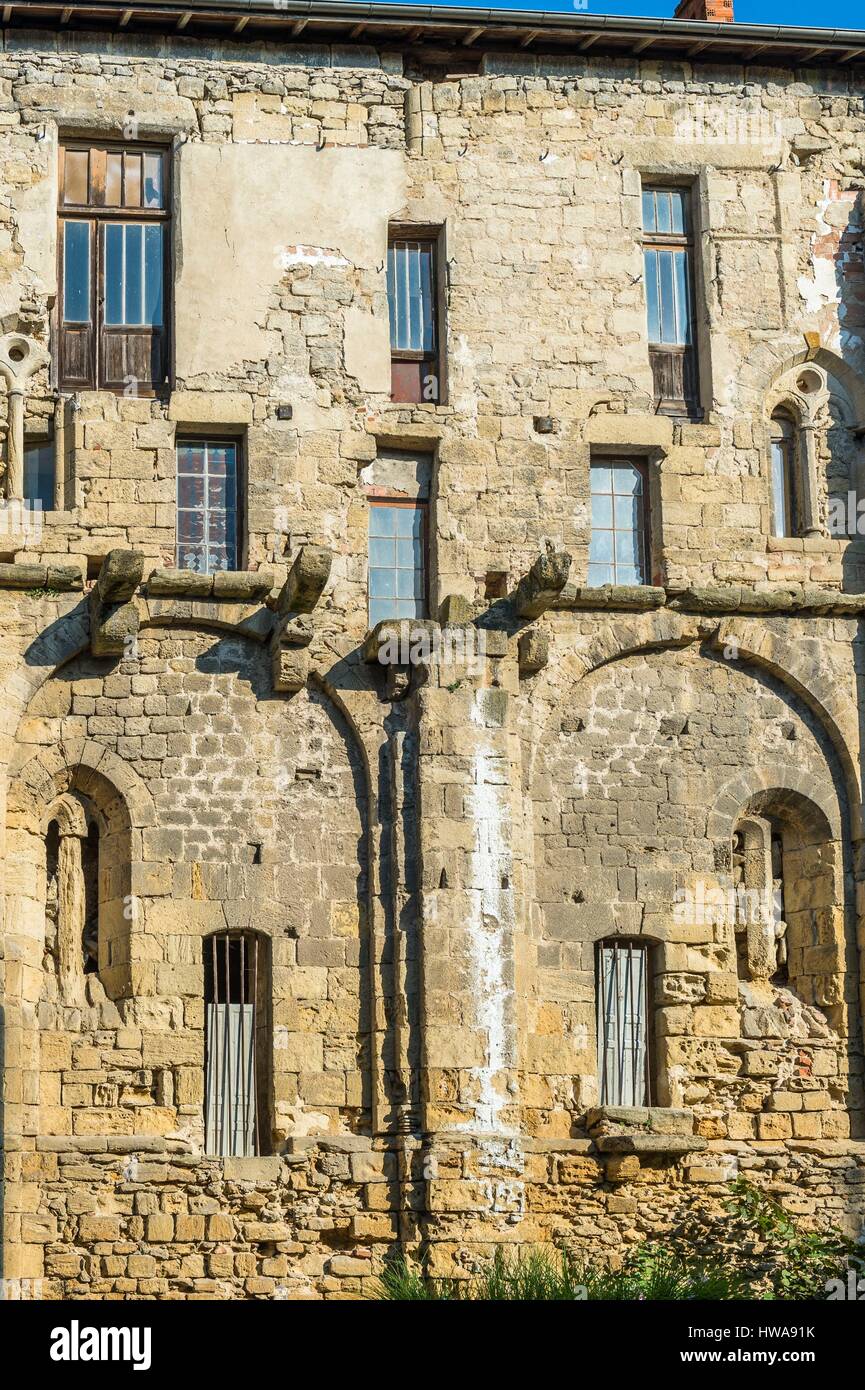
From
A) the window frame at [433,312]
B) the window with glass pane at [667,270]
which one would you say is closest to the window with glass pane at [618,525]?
the window with glass pane at [667,270]

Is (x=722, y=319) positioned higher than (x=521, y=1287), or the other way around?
(x=722, y=319)

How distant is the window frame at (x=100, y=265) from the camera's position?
26.0m

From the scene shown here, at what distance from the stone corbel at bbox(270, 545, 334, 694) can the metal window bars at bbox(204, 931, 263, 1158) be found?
2443 millimetres

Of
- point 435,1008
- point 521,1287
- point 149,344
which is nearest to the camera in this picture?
point 521,1287

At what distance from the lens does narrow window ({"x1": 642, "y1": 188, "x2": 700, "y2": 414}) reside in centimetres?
2711

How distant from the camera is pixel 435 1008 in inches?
963

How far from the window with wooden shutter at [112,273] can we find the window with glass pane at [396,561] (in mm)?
2527

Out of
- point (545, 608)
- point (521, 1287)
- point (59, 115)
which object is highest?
point (59, 115)

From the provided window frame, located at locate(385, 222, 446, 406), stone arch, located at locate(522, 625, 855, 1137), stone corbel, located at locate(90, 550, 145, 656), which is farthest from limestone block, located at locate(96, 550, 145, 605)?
stone arch, located at locate(522, 625, 855, 1137)

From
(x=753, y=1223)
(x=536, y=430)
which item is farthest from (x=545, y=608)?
(x=753, y=1223)

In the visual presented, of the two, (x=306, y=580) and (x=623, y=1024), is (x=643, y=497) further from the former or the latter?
(x=623, y=1024)

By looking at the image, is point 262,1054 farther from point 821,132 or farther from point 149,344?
point 821,132

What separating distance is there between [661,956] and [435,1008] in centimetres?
251

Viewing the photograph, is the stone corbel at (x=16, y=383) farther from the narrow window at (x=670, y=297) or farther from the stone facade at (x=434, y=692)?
the narrow window at (x=670, y=297)
